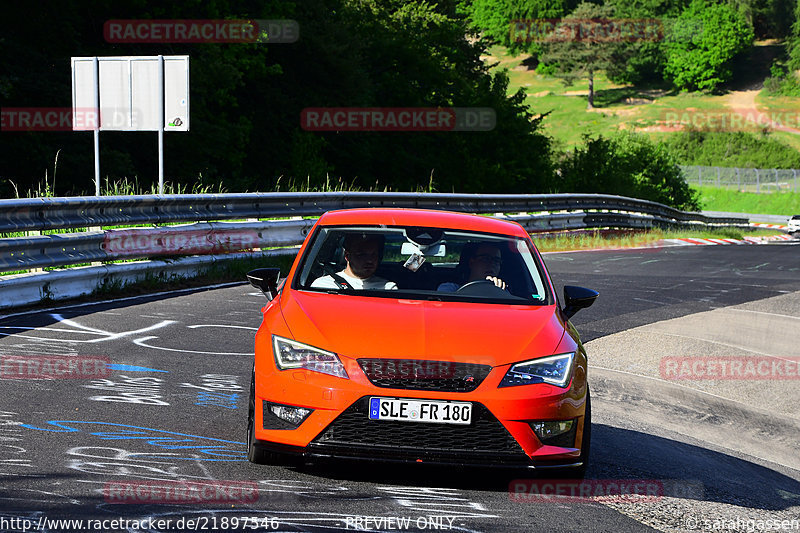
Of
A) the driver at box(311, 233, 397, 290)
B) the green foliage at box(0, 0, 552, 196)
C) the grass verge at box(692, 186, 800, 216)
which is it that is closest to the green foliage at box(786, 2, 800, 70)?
the grass verge at box(692, 186, 800, 216)

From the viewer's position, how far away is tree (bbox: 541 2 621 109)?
14512 centimetres

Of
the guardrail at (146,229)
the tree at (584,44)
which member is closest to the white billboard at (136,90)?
the guardrail at (146,229)

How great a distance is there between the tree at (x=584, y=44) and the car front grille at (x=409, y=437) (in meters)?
143

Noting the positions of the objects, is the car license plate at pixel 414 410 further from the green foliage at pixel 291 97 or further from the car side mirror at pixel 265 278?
the green foliage at pixel 291 97

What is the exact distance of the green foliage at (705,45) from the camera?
14125 cm

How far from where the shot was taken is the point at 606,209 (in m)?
29.1

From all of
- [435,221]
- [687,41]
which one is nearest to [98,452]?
[435,221]

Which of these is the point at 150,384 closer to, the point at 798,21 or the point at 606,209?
the point at 606,209

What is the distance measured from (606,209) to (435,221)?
76.3 feet

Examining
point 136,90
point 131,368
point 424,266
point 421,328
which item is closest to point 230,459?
point 421,328

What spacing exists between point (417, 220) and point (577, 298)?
1134 millimetres

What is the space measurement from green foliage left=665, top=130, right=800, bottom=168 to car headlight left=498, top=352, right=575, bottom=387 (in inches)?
3898

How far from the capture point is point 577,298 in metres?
6.27

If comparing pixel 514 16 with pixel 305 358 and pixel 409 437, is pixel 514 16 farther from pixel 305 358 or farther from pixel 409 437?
pixel 409 437
